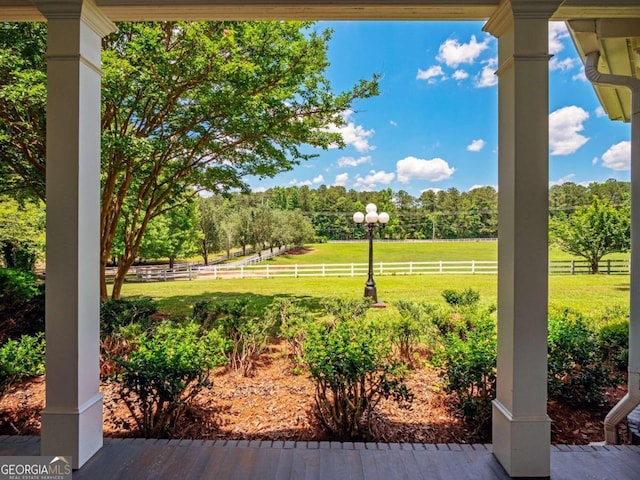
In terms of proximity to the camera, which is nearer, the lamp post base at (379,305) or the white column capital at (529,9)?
the white column capital at (529,9)

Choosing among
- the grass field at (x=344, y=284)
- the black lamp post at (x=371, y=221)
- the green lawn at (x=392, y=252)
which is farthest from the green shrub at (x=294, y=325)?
the green lawn at (x=392, y=252)

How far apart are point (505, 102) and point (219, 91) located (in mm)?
3092

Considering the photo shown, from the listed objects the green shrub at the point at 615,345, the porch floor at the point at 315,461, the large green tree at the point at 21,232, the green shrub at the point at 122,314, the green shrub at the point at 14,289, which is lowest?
the porch floor at the point at 315,461

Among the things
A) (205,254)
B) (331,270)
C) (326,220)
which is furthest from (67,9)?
(205,254)

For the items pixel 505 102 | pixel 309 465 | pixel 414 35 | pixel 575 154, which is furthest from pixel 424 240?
pixel 309 465

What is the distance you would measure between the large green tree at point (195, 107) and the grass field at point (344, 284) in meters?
1.15

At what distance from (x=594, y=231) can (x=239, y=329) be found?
4130 mm

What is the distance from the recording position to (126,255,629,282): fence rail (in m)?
5.41

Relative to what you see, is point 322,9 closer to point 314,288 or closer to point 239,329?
point 239,329

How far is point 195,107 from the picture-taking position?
411 centimetres

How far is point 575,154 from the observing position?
3844 millimetres

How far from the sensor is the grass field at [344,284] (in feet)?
17.2

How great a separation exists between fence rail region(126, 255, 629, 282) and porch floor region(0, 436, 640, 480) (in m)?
3.27

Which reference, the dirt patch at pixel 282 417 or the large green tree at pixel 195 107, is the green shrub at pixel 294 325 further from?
the large green tree at pixel 195 107
